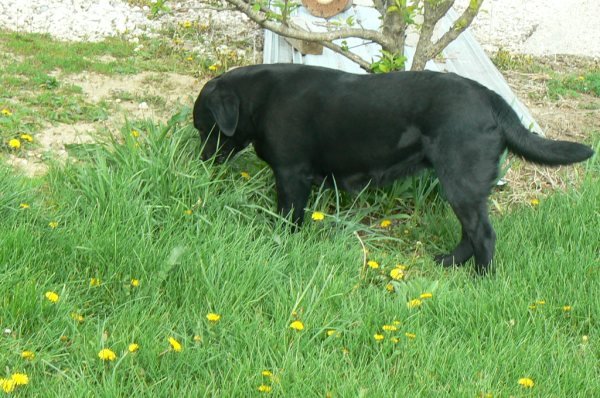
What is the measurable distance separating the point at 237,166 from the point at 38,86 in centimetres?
176

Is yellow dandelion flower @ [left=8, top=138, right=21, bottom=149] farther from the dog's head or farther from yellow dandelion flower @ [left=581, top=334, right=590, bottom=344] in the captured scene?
yellow dandelion flower @ [left=581, top=334, right=590, bottom=344]

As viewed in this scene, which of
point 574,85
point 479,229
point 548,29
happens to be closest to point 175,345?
point 479,229

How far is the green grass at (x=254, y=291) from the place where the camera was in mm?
3143

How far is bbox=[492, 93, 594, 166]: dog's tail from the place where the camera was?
417 centimetres

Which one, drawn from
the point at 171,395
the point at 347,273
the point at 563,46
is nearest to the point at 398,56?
the point at 347,273

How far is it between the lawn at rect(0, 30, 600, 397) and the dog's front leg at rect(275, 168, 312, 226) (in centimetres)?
10

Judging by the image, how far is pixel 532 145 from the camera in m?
4.26

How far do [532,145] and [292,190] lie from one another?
1320 millimetres

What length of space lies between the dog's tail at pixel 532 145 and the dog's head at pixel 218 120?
4.80 feet

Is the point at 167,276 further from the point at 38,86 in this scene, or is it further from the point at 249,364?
the point at 38,86

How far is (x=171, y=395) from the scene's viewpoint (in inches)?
118

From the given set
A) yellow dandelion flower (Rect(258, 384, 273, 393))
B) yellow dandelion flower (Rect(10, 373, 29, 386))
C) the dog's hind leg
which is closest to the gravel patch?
the dog's hind leg

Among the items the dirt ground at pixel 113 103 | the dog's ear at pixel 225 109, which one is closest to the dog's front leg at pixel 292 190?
the dog's ear at pixel 225 109

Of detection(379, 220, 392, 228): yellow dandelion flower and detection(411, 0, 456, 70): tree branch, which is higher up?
detection(411, 0, 456, 70): tree branch
